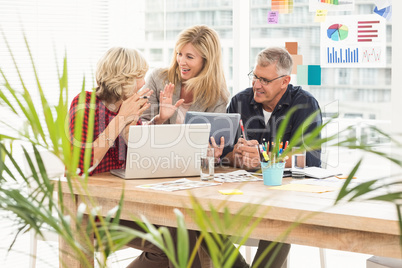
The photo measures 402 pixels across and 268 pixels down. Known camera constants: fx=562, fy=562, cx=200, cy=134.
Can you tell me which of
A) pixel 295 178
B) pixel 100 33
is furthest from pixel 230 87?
pixel 295 178

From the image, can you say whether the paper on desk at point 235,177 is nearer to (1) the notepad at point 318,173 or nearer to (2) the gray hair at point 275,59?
(1) the notepad at point 318,173

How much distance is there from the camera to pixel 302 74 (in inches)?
162

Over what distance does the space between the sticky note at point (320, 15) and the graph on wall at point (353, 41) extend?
0.10 feet

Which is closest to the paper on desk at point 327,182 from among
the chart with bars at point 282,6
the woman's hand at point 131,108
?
the woman's hand at point 131,108

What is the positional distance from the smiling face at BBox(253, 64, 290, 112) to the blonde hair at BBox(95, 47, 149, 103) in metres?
0.69

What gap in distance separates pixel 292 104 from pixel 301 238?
1304mm

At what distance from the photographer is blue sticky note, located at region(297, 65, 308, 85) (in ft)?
13.5

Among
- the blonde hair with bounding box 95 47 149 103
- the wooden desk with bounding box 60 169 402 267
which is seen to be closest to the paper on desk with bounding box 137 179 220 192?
the wooden desk with bounding box 60 169 402 267

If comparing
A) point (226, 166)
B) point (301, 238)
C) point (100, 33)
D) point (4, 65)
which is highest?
point (100, 33)

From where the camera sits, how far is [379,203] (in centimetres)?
194

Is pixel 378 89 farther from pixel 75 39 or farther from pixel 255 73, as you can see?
pixel 75 39

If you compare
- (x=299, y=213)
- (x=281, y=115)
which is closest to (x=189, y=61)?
(x=281, y=115)

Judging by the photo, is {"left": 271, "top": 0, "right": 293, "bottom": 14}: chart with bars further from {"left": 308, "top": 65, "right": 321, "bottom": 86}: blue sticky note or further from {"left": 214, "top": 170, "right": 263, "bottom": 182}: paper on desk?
{"left": 214, "top": 170, "right": 263, "bottom": 182}: paper on desk

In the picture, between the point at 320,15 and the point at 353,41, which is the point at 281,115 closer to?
the point at 353,41
